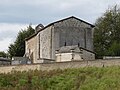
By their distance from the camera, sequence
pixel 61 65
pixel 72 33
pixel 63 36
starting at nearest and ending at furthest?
1. pixel 61 65
2. pixel 63 36
3. pixel 72 33

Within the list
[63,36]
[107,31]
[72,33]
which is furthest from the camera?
[107,31]

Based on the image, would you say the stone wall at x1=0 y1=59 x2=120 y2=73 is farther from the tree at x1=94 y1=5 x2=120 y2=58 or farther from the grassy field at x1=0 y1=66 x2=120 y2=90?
the tree at x1=94 y1=5 x2=120 y2=58

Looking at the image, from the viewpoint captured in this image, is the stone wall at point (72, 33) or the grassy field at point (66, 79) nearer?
the grassy field at point (66, 79)

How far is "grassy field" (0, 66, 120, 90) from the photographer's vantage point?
31.1 m

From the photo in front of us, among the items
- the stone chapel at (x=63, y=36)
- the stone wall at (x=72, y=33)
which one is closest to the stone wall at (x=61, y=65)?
the stone chapel at (x=63, y=36)

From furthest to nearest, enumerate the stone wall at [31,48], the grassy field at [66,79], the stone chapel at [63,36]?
1. the stone wall at [31,48]
2. the stone chapel at [63,36]
3. the grassy field at [66,79]

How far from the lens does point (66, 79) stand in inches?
1407

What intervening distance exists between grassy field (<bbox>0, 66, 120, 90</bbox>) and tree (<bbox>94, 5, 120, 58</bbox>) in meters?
34.8

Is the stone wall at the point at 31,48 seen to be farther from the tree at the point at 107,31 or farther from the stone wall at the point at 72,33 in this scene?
the tree at the point at 107,31

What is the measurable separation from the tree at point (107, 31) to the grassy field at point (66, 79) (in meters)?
34.8

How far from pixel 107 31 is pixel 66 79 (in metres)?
41.3

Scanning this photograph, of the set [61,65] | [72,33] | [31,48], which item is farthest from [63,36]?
[61,65]

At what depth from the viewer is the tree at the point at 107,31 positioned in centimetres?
7500

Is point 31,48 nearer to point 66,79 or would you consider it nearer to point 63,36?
point 63,36
